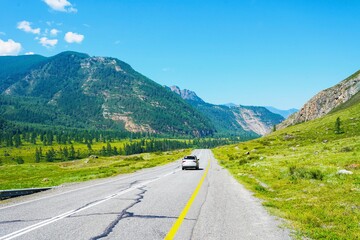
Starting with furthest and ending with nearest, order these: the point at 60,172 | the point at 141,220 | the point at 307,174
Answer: the point at 60,172 < the point at 307,174 < the point at 141,220

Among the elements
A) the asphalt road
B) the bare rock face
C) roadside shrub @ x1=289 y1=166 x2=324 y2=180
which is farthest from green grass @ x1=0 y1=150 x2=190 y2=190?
the bare rock face

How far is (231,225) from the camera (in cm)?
1019

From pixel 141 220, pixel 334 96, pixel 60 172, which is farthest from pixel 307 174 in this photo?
pixel 334 96

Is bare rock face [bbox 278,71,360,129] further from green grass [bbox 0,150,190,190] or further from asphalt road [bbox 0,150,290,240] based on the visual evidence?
asphalt road [bbox 0,150,290,240]

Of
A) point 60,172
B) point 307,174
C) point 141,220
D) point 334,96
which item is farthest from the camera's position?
point 334,96

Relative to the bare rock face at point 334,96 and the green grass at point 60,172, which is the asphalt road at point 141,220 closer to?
the green grass at point 60,172

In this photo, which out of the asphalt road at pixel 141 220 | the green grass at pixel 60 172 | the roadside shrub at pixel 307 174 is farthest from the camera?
the green grass at pixel 60 172

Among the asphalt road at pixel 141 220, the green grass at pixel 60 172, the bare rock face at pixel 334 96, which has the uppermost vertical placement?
the bare rock face at pixel 334 96

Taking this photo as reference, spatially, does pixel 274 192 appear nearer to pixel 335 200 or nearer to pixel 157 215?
pixel 335 200

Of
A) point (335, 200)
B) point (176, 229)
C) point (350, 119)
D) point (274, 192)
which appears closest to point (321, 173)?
point (274, 192)

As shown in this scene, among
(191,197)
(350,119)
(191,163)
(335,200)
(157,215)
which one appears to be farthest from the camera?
(350,119)

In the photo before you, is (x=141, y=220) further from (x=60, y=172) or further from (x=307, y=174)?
(x=60, y=172)

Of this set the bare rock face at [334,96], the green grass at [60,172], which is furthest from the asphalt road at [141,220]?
the bare rock face at [334,96]

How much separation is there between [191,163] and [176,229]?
3538cm
